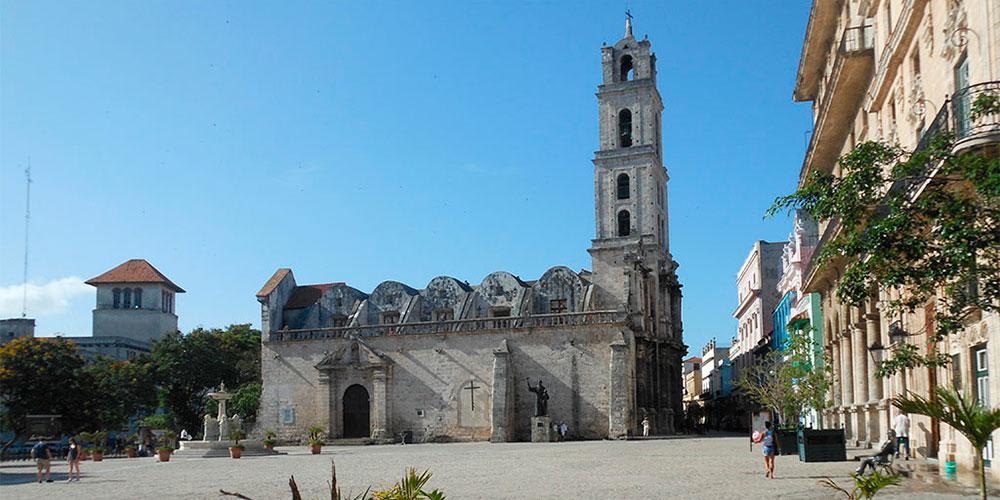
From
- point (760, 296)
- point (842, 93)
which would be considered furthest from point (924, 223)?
point (760, 296)

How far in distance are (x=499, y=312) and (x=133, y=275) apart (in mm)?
42627

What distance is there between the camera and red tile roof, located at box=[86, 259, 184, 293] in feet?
261

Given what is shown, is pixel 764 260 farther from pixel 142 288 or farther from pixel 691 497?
pixel 691 497

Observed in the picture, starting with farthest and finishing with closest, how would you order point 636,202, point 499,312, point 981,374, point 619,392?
1. point 636,202
2. point 499,312
3. point 619,392
4. point 981,374

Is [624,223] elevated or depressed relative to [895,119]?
elevated

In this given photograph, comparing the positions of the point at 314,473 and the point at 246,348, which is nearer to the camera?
the point at 314,473

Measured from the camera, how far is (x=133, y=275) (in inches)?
3142

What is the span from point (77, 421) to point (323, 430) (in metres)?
13.2

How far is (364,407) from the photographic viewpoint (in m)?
47.2

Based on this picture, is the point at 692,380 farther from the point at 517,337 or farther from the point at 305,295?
the point at 517,337

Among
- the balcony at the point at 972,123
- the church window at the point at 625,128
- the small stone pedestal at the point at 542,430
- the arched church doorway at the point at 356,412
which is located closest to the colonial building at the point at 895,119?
the balcony at the point at 972,123

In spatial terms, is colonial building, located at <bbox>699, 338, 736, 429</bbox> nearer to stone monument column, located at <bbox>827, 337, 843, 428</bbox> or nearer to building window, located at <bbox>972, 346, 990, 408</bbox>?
stone monument column, located at <bbox>827, 337, 843, 428</bbox>

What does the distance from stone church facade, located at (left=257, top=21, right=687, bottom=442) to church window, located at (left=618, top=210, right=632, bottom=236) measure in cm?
6

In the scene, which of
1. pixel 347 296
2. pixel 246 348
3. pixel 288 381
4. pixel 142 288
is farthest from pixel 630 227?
pixel 142 288
